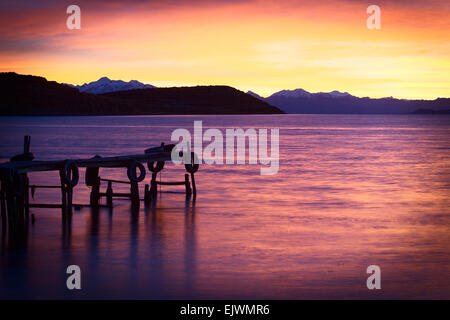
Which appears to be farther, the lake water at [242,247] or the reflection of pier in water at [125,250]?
the reflection of pier in water at [125,250]

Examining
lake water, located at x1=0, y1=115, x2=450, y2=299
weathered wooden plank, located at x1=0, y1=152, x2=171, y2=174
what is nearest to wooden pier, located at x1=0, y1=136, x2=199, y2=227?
weathered wooden plank, located at x1=0, y1=152, x2=171, y2=174

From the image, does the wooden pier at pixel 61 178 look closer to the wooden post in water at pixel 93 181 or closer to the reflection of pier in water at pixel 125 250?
the wooden post in water at pixel 93 181

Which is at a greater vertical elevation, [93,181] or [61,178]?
[61,178]

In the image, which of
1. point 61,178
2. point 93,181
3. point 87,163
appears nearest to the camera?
point 61,178

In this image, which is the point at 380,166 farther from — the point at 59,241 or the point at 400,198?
the point at 59,241

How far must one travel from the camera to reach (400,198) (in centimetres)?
2498

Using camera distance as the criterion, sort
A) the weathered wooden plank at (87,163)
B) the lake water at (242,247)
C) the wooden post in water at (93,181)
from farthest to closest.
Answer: the wooden post in water at (93,181)
the weathered wooden plank at (87,163)
the lake water at (242,247)

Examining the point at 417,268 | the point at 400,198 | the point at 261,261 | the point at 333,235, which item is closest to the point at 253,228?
the point at 333,235

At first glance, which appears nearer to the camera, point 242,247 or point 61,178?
point 242,247

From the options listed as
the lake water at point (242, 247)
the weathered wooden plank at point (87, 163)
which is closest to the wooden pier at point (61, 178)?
the weathered wooden plank at point (87, 163)

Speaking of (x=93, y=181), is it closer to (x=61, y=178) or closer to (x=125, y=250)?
(x=61, y=178)

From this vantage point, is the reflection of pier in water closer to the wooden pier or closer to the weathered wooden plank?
the wooden pier

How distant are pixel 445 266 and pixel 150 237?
7060 mm

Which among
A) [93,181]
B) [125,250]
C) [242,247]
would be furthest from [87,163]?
[242,247]
